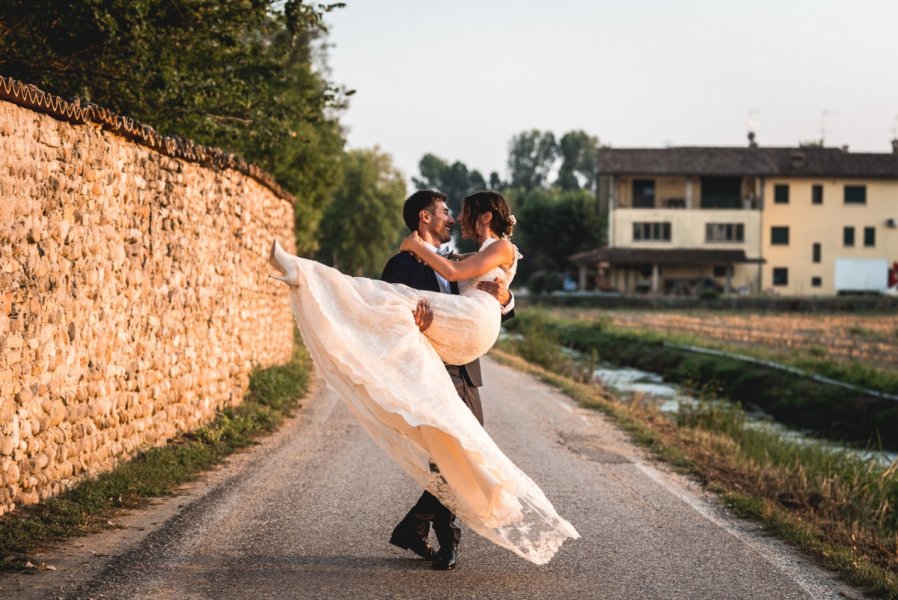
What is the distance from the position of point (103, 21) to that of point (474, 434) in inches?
332

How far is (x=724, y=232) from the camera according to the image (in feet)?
240

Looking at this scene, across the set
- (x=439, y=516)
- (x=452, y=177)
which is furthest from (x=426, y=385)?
(x=452, y=177)

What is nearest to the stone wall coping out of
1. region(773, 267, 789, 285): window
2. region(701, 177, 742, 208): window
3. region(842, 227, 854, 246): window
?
region(701, 177, 742, 208): window

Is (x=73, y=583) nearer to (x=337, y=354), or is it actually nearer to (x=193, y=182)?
(x=337, y=354)

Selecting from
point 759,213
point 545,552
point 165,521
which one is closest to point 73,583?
point 165,521

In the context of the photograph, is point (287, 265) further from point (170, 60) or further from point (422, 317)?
point (170, 60)

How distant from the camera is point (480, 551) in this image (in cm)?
745

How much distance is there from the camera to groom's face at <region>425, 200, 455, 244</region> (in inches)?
272

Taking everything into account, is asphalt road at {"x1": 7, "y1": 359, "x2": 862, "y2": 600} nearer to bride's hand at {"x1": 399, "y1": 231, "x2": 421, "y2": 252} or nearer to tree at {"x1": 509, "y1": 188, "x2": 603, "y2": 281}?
bride's hand at {"x1": 399, "y1": 231, "x2": 421, "y2": 252}

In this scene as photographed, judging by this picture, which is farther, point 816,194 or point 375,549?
point 816,194

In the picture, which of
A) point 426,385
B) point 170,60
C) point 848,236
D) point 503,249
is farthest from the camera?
point 848,236

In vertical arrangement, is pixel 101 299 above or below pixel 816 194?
below

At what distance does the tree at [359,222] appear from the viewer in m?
75.8

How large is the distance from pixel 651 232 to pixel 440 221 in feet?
220
